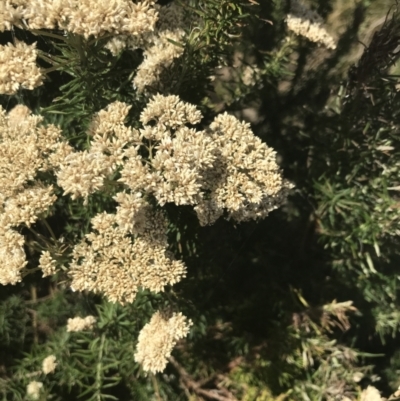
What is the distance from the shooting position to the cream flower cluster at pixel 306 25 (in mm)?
1682

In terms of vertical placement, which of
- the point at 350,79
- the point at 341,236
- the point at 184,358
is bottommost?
the point at 184,358

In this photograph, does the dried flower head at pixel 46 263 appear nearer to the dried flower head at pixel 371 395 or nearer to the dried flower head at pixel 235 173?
the dried flower head at pixel 235 173

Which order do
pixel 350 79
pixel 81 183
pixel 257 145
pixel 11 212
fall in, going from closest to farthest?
pixel 81 183 → pixel 11 212 → pixel 257 145 → pixel 350 79

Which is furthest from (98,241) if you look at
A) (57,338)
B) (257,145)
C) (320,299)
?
(320,299)

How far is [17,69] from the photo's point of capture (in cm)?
111

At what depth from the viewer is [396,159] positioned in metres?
1.93

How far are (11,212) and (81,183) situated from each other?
261 mm

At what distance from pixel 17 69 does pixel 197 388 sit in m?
1.70

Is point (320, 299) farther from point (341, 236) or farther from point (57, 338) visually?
point (57, 338)

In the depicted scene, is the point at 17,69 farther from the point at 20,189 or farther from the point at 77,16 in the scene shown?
the point at 20,189

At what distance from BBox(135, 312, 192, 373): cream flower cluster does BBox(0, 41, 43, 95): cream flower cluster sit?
0.83 m

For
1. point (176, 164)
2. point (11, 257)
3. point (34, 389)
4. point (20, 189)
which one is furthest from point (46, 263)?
point (34, 389)

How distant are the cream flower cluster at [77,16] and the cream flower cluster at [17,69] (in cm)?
6

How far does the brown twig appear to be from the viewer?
2.11 m
